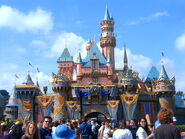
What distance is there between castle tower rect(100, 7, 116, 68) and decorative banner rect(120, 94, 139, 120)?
1680 centimetres

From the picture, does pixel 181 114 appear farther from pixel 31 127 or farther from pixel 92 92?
pixel 31 127

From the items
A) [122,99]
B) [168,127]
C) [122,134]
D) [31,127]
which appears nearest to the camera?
[168,127]

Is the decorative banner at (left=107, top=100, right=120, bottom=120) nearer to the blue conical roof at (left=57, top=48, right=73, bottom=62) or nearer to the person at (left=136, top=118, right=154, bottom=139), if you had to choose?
the blue conical roof at (left=57, top=48, right=73, bottom=62)

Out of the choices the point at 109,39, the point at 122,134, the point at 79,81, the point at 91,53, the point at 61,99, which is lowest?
the point at 122,134

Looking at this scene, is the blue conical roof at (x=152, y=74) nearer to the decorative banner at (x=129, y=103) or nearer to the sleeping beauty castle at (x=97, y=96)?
the sleeping beauty castle at (x=97, y=96)

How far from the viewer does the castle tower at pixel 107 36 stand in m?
54.8

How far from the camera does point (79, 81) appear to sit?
143 feet

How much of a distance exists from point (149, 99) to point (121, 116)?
4839mm

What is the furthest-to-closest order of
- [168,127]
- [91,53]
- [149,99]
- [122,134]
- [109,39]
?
[109,39] → [91,53] → [149,99] → [122,134] → [168,127]

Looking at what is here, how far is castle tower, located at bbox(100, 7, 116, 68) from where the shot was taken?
2156 inches

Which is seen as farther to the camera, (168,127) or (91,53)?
(91,53)

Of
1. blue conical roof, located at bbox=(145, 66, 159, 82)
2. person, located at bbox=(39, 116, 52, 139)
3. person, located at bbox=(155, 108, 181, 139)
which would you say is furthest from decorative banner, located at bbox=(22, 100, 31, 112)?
person, located at bbox=(155, 108, 181, 139)

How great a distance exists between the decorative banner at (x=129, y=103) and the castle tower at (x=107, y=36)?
1680 cm

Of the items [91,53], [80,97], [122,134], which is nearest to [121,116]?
[80,97]
